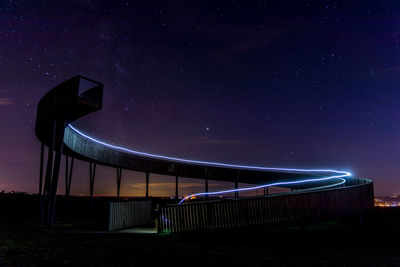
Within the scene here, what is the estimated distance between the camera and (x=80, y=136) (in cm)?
1769

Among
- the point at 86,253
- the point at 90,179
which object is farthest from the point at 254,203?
the point at 90,179

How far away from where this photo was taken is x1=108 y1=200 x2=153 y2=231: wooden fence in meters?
13.6

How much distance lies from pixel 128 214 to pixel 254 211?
5.80 meters

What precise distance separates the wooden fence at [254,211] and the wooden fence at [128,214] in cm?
263

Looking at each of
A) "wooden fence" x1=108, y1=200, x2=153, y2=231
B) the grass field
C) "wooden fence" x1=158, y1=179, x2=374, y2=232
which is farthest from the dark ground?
"wooden fence" x1=108, y1=200, x2=153, y2=231

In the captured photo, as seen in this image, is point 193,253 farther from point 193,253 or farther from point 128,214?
point 128,214

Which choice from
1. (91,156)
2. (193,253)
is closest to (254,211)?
(193,253)

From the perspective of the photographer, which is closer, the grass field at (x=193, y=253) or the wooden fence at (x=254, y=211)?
the grass field at (x=193, y=253)

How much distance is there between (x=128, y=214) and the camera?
14.8 m

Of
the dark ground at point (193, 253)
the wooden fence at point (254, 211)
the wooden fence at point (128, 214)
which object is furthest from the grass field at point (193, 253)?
the wooden fence at point (128, 214)

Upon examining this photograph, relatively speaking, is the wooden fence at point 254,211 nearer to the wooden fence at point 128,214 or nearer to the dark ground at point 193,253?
the dark ground at point 193,253

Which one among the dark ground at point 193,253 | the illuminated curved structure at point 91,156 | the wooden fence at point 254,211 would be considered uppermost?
the illuminated curved structure at point 91,156

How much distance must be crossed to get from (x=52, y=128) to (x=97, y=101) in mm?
3169

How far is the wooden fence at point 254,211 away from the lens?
1211cm
